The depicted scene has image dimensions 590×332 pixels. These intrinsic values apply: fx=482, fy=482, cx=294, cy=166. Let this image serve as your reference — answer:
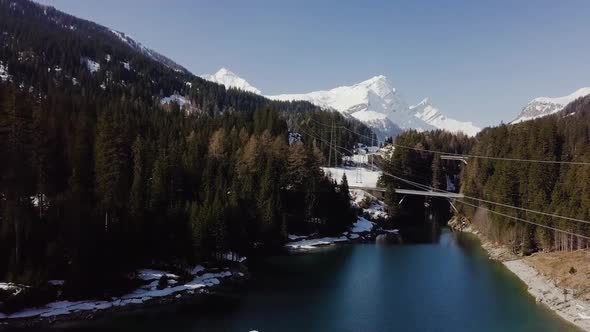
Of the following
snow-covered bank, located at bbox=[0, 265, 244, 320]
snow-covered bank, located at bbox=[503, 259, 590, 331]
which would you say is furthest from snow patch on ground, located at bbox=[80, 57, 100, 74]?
snow-covered bank, located at bbox=[503, 259, 590, 331]

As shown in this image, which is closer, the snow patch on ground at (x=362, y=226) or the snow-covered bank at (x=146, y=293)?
the snow-covered bank at (x=146, y=293)

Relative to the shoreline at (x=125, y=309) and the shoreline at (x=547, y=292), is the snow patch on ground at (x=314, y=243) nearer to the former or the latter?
the shoreline at (x=125, y=309)

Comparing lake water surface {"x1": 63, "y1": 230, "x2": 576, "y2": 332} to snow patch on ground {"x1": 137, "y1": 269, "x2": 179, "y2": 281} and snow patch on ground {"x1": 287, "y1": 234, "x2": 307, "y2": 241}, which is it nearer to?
snow patch on ground {"x1": 137, "y1": 269, "x2": 179, "y2": 281}

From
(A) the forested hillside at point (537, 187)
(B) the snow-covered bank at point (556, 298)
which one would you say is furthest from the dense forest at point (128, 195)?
(B) the snow-covered bank at point (556, 298)

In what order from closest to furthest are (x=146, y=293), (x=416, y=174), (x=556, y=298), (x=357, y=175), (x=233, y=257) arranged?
(x=146, y=293) → (x=556, y=298) → (x=233, y=257) → (x=416, y=174) → (x=357, y=175)

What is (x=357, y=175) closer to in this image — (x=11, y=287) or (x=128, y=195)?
(x=128, y=195)

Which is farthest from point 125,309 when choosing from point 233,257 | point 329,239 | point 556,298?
point 329,239

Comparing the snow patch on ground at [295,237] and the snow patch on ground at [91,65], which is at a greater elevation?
the snow patch on ground at [91,65]

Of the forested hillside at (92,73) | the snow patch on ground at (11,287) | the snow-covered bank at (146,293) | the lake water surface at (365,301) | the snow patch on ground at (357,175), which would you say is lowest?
the lake water surface at (365,301)
